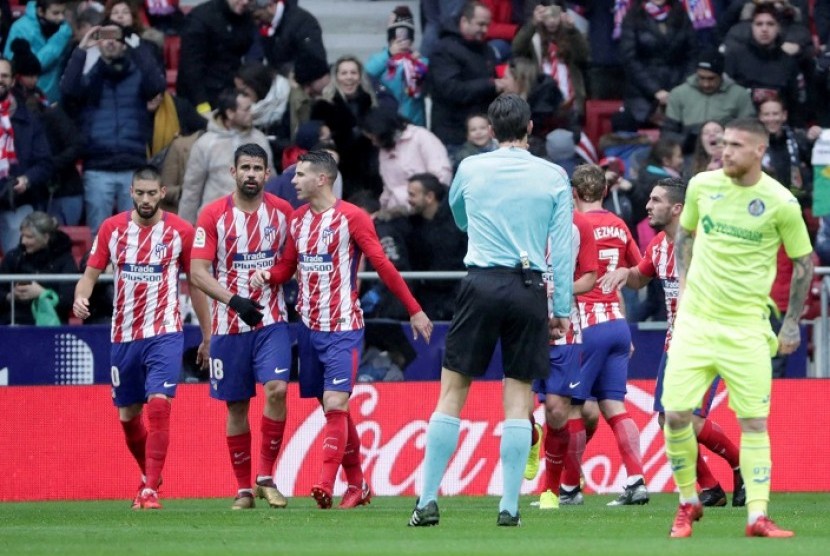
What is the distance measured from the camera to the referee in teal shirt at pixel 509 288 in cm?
964

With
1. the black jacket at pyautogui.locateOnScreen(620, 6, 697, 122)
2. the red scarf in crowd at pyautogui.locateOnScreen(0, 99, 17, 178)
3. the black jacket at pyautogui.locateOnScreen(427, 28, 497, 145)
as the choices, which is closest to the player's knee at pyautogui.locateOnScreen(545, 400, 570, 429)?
the black jacket at pyautogui.locateOnScreen(427, 28, 497, 145)

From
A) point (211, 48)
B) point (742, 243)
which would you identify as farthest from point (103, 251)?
point (211, 48)

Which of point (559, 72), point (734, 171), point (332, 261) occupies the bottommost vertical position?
point (332, 261)

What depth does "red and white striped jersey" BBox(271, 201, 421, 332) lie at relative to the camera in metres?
12.6

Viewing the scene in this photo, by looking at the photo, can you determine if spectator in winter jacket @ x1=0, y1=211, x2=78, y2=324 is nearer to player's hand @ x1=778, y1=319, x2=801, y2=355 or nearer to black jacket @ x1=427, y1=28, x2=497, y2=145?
black jacket @ x1=427, y1=28, x2=497, y2=145

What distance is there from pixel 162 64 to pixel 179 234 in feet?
17.8

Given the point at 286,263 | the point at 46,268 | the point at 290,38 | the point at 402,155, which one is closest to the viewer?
the point at 286,263

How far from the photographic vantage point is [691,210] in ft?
31.0

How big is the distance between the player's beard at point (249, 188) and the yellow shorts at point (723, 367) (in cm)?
439

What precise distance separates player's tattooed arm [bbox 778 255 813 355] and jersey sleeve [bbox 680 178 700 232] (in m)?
0.57

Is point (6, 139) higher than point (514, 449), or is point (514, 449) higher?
point (6, 139)

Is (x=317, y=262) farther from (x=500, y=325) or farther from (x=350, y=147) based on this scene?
(x=350, y=147)

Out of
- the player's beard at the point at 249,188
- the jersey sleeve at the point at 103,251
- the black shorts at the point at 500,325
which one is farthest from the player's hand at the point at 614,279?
the jersey sleeve at the point at 103,251

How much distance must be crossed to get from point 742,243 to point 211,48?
1051 centimetres
